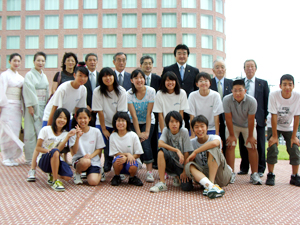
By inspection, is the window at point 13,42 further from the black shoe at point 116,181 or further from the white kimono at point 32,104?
the black shoe at point 116,181

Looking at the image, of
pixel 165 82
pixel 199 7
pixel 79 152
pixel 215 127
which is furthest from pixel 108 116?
pixel 199 7

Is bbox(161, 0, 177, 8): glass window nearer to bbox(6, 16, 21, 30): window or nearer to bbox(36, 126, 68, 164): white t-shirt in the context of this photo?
bbox(6, 16, 21, 30): window

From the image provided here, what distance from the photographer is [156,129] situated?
6.08 metres

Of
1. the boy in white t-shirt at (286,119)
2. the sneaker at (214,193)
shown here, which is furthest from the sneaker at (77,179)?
the boy in white t-shirt at (286,119)

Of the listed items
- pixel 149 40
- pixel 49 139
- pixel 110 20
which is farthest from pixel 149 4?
pixel 49 139

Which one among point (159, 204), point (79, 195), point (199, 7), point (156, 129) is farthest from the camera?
point (199, 7)

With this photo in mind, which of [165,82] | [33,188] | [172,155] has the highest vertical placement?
[165,82]

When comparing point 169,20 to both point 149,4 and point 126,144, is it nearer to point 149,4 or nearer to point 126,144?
point 149,4

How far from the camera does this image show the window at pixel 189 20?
118 feet

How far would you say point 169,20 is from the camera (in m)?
36.2

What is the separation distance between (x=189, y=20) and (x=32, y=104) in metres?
32.3

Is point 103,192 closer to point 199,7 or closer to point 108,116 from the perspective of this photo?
point 108,116

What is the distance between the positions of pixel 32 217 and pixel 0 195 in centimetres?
120

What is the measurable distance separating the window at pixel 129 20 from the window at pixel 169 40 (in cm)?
391
